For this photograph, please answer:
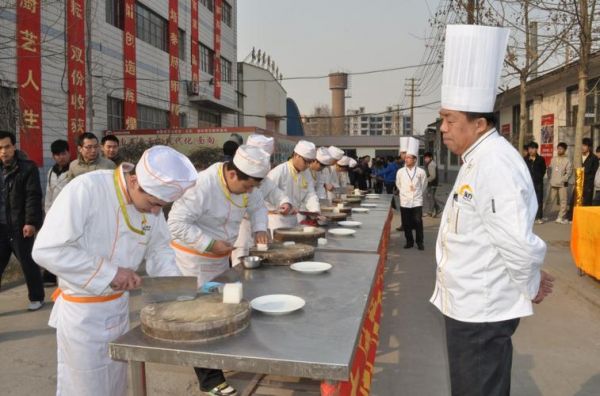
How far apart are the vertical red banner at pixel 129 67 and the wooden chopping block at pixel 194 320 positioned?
12.0 metres

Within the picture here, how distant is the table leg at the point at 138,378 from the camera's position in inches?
72.9

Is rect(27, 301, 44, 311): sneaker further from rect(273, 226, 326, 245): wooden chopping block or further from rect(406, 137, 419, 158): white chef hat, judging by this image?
rect(406, 137, 419, 158): white chef hat

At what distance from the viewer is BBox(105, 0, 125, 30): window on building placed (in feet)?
39.4

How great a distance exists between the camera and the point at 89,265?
6.06 ft

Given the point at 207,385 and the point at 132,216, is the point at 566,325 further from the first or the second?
the point at 132,216

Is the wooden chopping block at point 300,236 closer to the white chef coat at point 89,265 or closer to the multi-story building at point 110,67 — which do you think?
the white chef coat at point 89,265

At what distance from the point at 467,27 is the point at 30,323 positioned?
3.97 metres

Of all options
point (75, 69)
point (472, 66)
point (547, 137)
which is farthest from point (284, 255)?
point (547, 137)

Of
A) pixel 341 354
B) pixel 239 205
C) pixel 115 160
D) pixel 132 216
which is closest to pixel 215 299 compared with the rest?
pixel 132 216

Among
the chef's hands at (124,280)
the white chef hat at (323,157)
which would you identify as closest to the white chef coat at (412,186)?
the white chef hat at (323,157)

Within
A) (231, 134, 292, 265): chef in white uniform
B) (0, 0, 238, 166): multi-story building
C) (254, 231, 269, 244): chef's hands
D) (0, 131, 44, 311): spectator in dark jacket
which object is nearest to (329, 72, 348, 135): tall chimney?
(0, 0, 238, 166): multi-story building

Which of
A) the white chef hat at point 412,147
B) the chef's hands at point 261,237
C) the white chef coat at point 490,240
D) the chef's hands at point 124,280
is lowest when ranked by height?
the chef's hands at point 261,237

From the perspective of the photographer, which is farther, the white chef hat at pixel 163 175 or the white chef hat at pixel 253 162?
the white chef hat at pixel 253 162

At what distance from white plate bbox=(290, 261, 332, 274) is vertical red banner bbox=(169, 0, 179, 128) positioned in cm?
1371
